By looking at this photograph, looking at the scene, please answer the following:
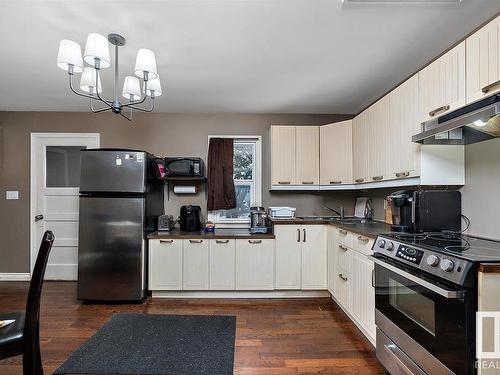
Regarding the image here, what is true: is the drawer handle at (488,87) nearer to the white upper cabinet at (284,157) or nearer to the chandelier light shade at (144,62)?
the chandelier light shade at (144,62)

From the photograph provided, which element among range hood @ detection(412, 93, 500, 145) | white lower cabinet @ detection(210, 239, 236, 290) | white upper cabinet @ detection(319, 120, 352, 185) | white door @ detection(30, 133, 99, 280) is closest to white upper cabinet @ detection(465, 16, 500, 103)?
range hood @ detection(412, 93, 500, 145)

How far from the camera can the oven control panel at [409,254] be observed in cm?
153

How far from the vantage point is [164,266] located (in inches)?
128

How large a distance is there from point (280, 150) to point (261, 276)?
160 centimetres

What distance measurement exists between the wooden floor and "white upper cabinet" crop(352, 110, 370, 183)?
1.52 m

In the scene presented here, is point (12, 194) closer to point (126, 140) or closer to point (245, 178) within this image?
point (126, 140)

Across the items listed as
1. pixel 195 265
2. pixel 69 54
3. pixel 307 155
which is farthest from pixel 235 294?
pixel 69 54

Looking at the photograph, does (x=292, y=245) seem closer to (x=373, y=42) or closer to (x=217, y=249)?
(x=217, y=249)

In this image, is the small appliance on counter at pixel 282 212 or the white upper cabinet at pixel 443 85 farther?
the small appliance on counter at pixel 282 212

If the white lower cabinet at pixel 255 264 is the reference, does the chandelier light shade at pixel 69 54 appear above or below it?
above

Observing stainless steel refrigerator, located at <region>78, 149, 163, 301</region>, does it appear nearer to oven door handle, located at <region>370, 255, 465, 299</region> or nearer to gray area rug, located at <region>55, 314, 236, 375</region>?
gray area rug, located at <region>55, 314, 236, 375</region>

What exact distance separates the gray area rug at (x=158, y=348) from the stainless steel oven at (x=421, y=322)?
1025 mm

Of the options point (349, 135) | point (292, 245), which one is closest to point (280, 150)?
point (349, 135)

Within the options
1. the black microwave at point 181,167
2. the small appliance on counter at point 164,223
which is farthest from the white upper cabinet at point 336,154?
the small appliance on counter at point 164,223
